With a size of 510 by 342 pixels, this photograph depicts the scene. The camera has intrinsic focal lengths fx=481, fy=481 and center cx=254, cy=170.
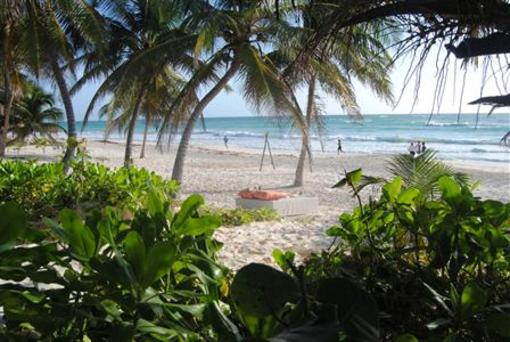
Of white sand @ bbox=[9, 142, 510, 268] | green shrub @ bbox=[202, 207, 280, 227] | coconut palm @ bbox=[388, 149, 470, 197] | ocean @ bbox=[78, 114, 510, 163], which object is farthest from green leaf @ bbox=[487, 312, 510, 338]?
ocean @ bbox=[78, 114, 510, 163]

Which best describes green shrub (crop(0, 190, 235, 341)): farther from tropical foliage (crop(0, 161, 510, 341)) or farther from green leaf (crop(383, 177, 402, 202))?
green leaf (crop(383, 177, 402, 202))

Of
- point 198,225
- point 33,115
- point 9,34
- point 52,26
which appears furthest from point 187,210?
point 33,115

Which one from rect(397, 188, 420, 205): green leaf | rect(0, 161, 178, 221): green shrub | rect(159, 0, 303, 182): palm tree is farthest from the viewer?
rect(159, 0, 303, 182): palm tree

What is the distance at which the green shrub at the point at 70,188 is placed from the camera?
436 cm

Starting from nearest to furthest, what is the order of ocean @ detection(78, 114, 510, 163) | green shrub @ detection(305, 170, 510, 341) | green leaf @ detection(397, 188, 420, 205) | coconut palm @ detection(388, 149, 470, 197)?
green shrub @ detection(305, 170, 510, 341)
green leaf @ detection(397, 188, 420, 205)
coconut palm @ detection(388, 149, 470, 197)
ocean @ detection(78, 114, 510, 163)

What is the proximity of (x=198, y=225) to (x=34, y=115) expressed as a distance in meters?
24.1

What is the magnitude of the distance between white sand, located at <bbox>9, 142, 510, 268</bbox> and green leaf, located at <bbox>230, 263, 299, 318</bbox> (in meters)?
4.40

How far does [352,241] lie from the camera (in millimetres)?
1186

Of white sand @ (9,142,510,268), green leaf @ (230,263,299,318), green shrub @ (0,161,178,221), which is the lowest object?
white sand @ (9,142,510,268)

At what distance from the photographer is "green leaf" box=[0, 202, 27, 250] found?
69 centimetres

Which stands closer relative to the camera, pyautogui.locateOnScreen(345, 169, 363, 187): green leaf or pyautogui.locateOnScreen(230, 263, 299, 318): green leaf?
Answer: pyautogui.locateOnScreen(230, 263, 299, 318): green leaf

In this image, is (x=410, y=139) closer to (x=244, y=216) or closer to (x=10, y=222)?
(x=244, y=216)

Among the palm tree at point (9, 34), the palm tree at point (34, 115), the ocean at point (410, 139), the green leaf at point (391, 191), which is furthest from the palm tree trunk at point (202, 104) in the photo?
the palm tree at point (34, 115)

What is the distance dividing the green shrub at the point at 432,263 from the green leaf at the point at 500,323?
0.11 feet
